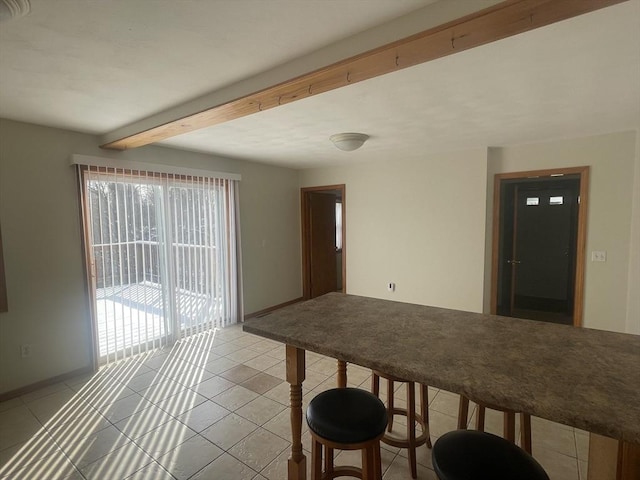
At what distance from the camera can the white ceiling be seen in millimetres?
1339

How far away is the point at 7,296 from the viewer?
2693 mm

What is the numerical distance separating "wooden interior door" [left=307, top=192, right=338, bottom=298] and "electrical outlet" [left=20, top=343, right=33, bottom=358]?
12.1 ft

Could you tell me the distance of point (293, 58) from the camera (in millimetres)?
1701

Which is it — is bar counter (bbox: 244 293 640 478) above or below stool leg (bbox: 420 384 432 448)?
above

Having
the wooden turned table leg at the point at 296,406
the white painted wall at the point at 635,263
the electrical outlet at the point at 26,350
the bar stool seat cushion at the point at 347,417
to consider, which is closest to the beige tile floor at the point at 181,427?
the wooden turned table leg at the point at 296,406

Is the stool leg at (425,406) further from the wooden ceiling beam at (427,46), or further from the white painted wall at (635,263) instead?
the white painted wall at (635,263)

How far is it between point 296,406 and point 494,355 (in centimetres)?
102

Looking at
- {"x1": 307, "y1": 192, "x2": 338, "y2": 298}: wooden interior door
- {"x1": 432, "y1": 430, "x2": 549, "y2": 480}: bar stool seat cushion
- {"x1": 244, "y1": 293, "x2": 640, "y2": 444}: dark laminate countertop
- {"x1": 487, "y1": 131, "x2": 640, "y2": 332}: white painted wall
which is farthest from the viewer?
{"x1": 307, "y1": 192, "x2": 338, "y2": 298}: wooden interior door

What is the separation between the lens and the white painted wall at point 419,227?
3.90 m

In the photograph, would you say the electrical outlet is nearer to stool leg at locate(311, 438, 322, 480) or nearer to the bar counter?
the bar counter

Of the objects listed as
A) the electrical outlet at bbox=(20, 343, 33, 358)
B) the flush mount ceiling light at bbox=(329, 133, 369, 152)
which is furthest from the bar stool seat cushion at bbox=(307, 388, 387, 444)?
the electrical outlet at bbox=(20, 343, 33, 358)

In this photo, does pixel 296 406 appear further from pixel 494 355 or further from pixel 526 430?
pixel 526 430

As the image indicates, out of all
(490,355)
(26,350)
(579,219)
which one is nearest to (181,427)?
(26,350)

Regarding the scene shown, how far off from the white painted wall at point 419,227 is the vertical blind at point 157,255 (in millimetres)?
1829
